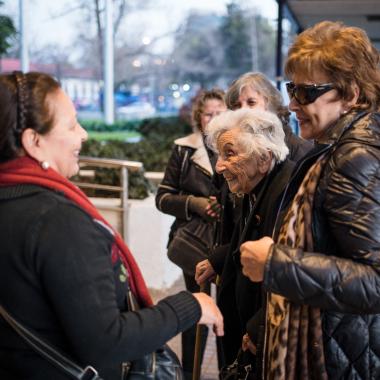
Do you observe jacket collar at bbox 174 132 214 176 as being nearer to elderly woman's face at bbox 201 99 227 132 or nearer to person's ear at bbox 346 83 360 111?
elderly woman's face at bbox 201 99 227 132

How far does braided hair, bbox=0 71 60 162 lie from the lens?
1.52 m

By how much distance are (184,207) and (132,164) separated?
1.82 m

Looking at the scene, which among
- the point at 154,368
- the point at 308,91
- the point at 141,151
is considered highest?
the point at 308,91

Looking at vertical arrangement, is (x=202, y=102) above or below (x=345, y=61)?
below

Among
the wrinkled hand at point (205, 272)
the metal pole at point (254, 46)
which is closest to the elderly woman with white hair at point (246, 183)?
the wrinkled hand at point (205, 272)

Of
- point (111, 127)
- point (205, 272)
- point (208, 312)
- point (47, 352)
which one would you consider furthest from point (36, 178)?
point (111, 127)

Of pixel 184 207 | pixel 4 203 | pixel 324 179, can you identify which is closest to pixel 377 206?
pixel 324 179

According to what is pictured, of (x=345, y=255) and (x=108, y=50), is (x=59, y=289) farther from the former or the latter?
(x=108, y=50)

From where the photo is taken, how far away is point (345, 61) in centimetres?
178

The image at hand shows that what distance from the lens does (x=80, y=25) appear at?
21.6m

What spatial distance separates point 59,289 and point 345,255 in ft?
2.66

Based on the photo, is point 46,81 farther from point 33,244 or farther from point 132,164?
point 132,164

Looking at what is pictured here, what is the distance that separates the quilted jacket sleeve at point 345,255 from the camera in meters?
1.63

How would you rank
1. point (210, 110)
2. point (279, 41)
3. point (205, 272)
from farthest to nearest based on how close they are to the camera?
1. point (279, 41)
2. point (210, 110)
3. point (205, 272)
